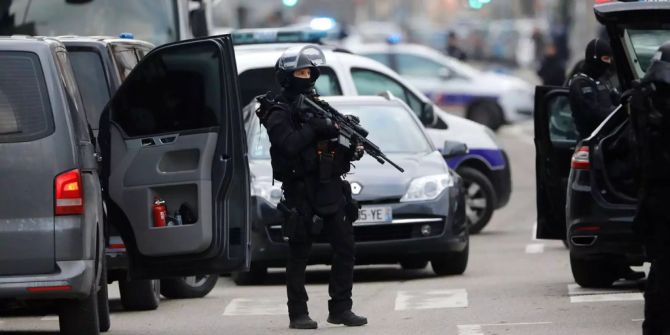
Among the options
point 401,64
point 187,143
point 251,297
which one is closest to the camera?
point 187,143

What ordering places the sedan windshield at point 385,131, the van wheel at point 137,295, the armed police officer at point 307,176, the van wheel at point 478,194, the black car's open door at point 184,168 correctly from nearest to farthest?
the black car's open door at point 184,168
the armed police officer at point 307,176
the van wheel at point 137,295
the sedan windshield at point 385,131
the van wheel at point 478,194

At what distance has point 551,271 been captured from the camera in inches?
551

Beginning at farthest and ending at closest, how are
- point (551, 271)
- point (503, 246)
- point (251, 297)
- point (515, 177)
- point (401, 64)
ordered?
point (401, 64), point (515, 177), point (503, 246), point (551, 271), point (251, 297)

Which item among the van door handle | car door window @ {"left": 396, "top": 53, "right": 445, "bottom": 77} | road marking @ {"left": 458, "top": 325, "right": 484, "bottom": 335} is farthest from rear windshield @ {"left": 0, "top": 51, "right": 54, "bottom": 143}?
car door window @ {"left": 396, "top": 53, "right": 445, "bottom": 77}

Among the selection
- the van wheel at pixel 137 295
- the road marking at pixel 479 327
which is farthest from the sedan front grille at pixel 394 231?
the road marking at pixel 479 327

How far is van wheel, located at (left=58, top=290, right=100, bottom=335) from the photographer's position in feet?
30.8

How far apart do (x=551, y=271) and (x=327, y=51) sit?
427 cm

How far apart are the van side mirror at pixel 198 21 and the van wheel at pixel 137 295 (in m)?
8.35

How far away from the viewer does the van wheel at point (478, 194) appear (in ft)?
56.7

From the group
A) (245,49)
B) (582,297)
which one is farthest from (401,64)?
(582,297)

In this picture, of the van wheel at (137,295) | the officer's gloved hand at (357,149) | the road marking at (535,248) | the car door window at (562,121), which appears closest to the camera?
the officer's gloved hand at (357,149)

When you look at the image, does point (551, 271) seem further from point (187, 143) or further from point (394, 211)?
point (187, 143)

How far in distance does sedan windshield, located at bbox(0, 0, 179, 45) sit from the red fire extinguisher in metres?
8.78

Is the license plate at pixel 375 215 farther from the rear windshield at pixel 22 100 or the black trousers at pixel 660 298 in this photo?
the black trousers at pixel 660 298
